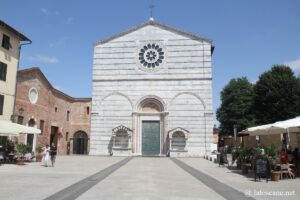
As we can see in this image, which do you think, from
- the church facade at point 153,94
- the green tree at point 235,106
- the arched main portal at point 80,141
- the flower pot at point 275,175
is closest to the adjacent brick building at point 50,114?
the arched main portal at point 80,141

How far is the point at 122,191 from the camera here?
10383 millimetres

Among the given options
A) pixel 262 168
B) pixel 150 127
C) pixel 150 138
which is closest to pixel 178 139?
pixel 150 138

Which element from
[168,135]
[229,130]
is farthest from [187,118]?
[229,130]

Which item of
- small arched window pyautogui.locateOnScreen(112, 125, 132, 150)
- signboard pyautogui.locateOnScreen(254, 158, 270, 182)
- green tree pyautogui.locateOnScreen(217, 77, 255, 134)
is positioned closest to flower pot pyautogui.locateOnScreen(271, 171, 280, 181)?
signboard pyautogui.locateOnScreen(254, 158, 270, 182)

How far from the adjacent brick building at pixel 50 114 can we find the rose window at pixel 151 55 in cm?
866

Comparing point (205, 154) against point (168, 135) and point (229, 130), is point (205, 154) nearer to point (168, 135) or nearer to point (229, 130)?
point (168, 135)

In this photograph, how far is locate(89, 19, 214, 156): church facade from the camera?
34.4 metres

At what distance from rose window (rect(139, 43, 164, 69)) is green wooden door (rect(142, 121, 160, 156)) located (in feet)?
21.5

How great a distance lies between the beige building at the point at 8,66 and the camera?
25.0 meters

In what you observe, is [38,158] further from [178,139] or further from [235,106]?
[235,106]

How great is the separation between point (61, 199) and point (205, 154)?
86.4 feet

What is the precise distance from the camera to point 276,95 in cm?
3828

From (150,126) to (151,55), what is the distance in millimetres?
8115

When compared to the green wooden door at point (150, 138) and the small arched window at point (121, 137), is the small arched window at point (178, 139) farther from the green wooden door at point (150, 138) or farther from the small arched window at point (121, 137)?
the small arched window at point (121, 137)
